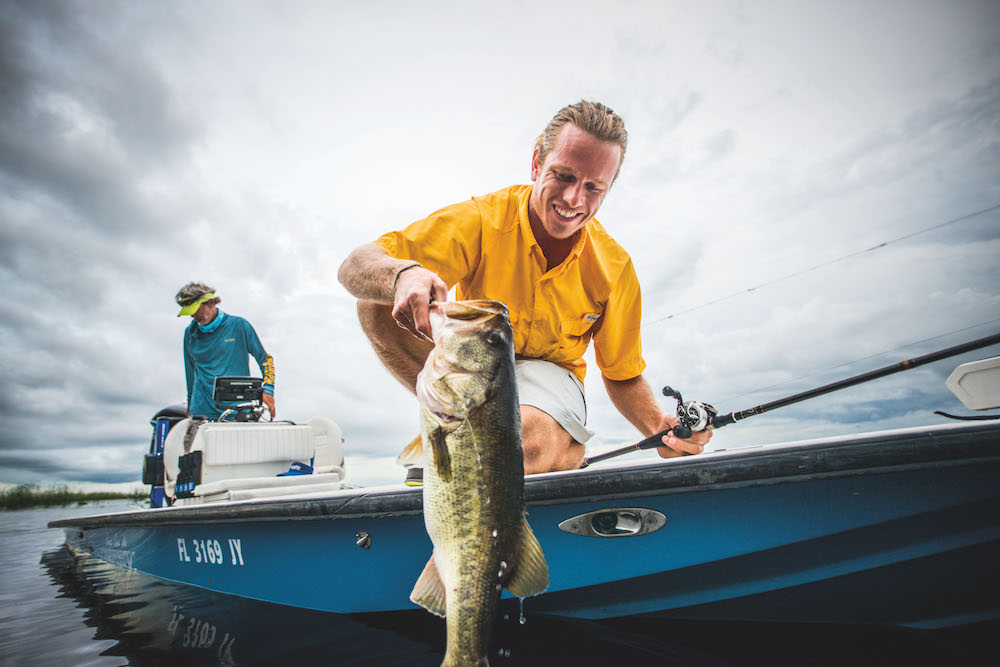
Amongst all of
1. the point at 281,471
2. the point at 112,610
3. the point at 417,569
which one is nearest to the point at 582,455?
the point at 417,569

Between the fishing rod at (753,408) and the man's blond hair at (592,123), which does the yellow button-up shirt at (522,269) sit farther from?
the fishing rod at (753,408)

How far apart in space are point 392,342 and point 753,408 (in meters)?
2.60

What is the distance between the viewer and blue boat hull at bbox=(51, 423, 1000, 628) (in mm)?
1875

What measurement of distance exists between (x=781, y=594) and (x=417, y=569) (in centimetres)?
170

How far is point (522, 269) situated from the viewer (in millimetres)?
2957

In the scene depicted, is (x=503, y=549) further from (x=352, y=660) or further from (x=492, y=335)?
(x=352, y=660)

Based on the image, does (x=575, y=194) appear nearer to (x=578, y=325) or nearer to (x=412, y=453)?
(x=578, y=325)

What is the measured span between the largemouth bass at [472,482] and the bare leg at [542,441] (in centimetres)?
117

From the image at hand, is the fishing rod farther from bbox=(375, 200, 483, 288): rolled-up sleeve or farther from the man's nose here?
bbox=(375, 200, 483, 288): rolled-up sleeve

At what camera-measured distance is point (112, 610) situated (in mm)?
3920

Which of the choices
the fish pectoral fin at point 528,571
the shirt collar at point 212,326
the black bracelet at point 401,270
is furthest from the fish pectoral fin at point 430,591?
the shirt collar at point 212,326

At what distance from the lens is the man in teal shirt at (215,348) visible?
213 inches

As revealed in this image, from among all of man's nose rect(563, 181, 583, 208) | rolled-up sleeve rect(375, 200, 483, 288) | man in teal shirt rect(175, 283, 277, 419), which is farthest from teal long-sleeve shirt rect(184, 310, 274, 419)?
man's nose rect(563, 181, 583, 208)

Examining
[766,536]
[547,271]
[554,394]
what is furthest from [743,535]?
[547,271]
